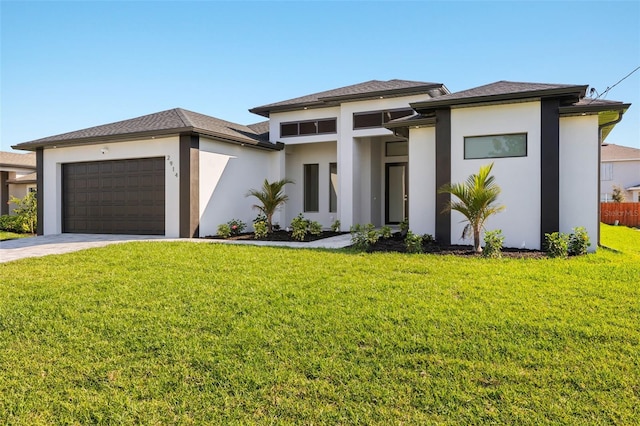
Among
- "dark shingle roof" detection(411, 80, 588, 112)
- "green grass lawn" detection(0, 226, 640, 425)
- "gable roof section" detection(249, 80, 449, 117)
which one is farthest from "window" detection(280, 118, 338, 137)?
"green grass lawn" detection(0, 226, 640, 425)

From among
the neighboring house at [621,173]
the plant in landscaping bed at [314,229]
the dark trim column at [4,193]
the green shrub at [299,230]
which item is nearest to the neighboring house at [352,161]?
the plant in landscaping bed at [314,229]

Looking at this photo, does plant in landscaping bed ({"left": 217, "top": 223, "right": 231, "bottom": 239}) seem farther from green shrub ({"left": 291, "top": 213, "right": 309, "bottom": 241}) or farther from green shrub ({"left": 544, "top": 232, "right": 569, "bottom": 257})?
green shrub ({"left": 544, "top": 232, "right": 569, "bottom": 257})

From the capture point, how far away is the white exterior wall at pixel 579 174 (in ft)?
30.8

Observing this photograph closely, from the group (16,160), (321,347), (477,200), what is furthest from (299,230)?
(16,160)

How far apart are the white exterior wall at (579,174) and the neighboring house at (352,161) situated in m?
0.02

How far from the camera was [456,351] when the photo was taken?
3.92 m

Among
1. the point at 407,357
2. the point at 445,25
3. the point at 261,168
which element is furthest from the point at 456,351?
the point at 261,168

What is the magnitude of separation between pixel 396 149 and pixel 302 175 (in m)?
4.11

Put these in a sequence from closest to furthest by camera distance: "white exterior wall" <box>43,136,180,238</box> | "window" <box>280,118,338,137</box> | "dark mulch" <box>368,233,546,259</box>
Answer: "dark mulch" <box>368,233,546,259</box>, "white exterior wall" <box>43,136,180,238</box>, "window" <box>280,118,338,137</box>

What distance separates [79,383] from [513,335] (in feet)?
13.8

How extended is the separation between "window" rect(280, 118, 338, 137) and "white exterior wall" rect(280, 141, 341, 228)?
35.6 inches

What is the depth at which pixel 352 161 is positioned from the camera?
15.0 metres

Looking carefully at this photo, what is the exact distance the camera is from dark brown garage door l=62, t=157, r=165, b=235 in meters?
12.9

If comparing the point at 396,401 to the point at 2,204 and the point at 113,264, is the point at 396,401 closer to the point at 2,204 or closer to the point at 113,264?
the point at 113,264
